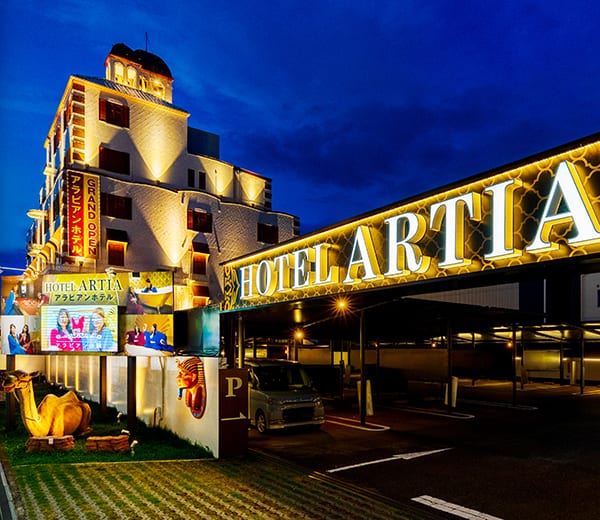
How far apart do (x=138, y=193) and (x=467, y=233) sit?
1198 inches

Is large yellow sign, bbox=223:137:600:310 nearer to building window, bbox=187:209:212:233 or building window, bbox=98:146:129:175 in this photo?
building window, bbox=98:146:129:175

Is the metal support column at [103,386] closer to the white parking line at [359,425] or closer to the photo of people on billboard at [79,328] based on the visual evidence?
the photo of people on billboard at [79,328]

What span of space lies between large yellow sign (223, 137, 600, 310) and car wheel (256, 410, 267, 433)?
11.8ft

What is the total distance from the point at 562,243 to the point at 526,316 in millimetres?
13687

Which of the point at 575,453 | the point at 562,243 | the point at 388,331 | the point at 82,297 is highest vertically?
the point at 562,243

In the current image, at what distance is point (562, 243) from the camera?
26.9ft

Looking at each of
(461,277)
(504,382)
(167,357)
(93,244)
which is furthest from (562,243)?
(93,244)

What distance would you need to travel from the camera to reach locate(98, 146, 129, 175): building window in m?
34.8

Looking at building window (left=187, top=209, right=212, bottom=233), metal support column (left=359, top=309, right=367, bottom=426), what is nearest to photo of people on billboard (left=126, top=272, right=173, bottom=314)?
metal support column (left=359, top=309, right=367, bottom=426)

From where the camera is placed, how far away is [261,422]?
14367 mm

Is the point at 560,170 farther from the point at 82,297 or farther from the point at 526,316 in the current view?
the point at 526,316

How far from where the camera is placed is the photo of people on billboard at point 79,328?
46.0 feet

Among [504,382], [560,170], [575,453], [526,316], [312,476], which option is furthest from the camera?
[504,382]

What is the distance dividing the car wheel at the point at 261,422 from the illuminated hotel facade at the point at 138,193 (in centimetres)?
2148
